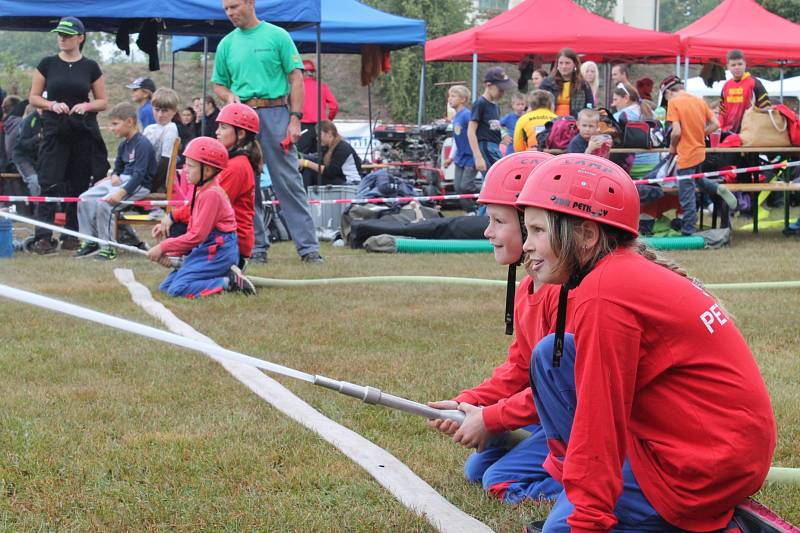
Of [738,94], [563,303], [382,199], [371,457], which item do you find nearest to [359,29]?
[382,199]

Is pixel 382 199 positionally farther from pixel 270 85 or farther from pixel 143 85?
pixel 143 85

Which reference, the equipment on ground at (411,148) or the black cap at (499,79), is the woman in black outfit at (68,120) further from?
the equipment on ground at (411,148)

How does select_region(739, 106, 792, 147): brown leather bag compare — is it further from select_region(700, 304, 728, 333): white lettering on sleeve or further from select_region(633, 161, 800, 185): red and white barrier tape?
select_region(700, 304, 728, 333): white lettering on sleeve

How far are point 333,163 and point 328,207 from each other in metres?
1.00

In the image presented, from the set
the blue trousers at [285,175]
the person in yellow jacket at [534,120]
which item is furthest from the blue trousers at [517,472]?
the person in yellow jacket at [534,120]

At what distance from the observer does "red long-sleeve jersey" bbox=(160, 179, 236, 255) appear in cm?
832

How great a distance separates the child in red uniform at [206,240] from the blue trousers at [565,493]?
5.64m

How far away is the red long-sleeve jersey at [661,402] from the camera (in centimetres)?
268

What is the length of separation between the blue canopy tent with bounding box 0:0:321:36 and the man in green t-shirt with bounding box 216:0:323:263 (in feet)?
8.79

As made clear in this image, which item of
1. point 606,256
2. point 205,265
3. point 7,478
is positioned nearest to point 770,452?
point 606,256

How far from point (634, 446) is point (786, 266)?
7961 millimetres

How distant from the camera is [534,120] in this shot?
12.9 m

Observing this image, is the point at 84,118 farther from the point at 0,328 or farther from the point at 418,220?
the point at 0,328

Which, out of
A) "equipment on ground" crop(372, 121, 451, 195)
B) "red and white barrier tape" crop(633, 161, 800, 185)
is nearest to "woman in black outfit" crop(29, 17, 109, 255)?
"red and white barrier tape" crop(633, 161, 800, 185)
